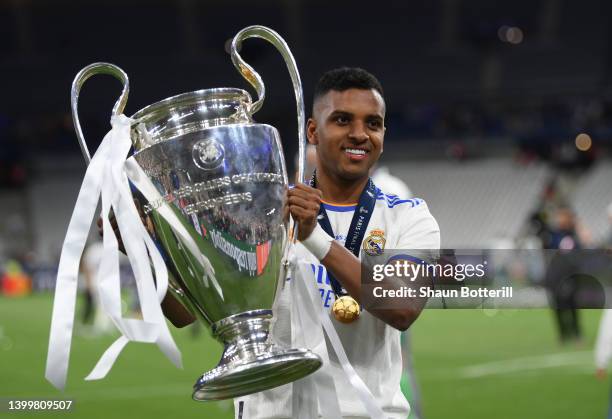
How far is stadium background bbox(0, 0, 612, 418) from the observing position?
77.7 feet

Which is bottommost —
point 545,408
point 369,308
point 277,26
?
point 369,308

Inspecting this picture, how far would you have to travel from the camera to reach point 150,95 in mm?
24391

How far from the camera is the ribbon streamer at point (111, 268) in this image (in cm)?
200

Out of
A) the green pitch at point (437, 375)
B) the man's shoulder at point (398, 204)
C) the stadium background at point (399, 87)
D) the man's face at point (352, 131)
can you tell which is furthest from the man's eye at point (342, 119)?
the stadium background at point (399, 87)

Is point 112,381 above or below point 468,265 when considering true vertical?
above

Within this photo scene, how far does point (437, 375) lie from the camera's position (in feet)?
30.0

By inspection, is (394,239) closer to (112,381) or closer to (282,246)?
(282,246)

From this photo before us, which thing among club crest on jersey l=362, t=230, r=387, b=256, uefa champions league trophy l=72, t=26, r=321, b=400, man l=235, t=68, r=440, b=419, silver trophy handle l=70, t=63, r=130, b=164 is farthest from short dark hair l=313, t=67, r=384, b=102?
silver trophy handle l=70, t=63, r=130, b=164

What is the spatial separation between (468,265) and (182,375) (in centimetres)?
706

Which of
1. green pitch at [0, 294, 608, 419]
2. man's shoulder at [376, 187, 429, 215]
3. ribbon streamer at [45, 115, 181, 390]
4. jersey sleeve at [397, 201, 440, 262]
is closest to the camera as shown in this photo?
ribbon streamer at [45, 115, 181, 390]

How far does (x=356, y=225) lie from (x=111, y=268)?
0.60 m

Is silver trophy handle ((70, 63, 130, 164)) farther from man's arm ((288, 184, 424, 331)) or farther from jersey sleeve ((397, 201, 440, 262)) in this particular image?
jersey sleeve ((397, 201, 440, 262))

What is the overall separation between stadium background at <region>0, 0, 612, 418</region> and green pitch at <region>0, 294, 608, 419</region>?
30.9 feet

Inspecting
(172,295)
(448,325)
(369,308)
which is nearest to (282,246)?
(369,308)
